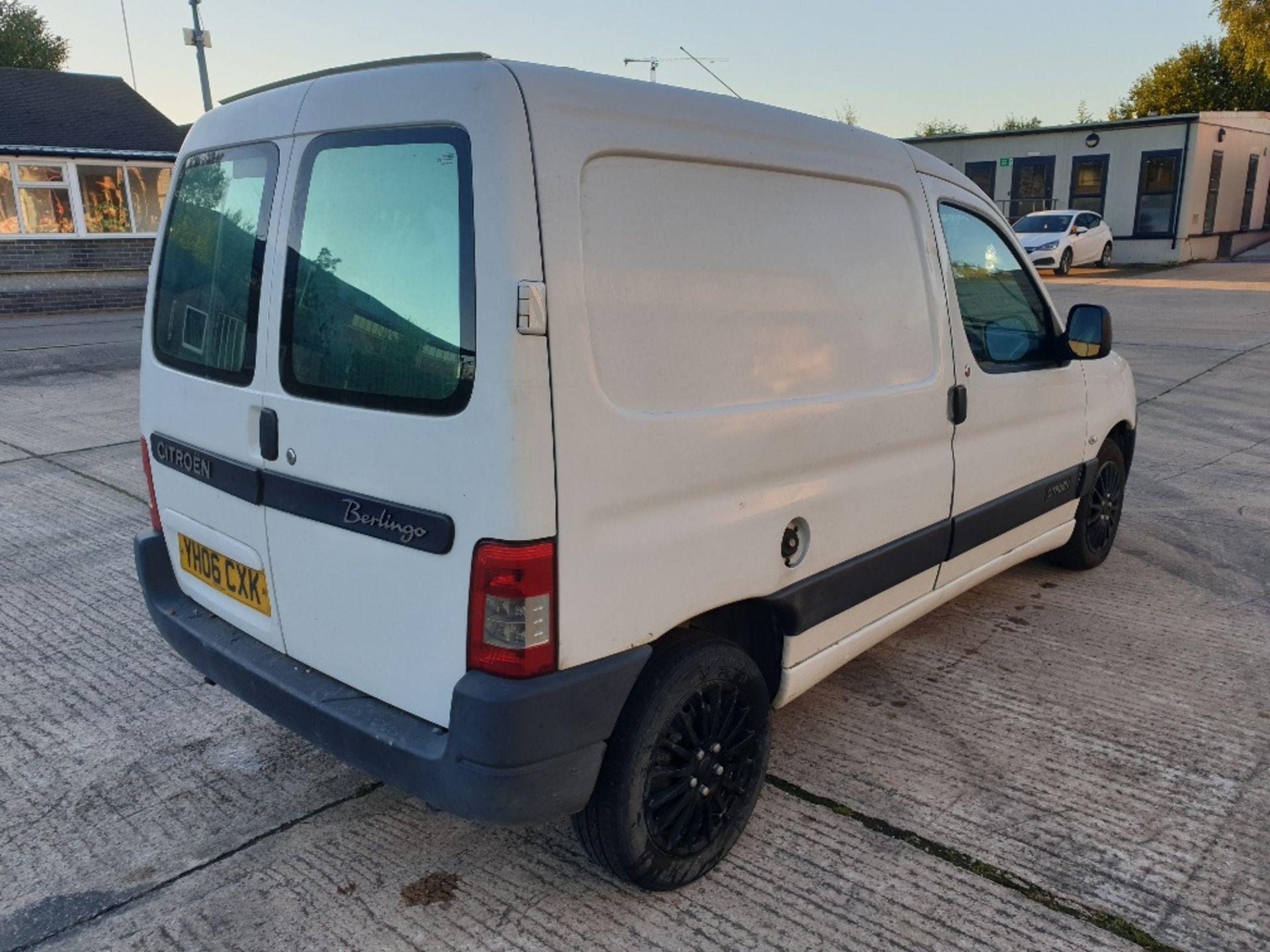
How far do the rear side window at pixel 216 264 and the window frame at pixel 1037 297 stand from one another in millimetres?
2115

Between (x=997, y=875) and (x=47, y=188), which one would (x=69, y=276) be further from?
(x=997, y=875)

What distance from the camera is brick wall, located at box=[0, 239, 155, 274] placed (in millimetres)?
19547

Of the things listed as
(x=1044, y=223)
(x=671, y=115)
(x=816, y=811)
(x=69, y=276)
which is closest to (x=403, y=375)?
(x=671, y=115)

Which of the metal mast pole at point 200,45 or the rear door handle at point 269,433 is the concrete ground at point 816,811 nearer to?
the rear door handle at point 269,433

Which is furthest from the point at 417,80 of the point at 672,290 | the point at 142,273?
the point at 142,273

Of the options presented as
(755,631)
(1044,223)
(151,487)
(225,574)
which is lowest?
(755,631)

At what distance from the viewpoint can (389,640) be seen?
2.29m

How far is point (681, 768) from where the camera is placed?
2.50 meters

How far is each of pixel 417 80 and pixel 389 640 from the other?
1.27 meters

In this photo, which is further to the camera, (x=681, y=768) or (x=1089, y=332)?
(x=1089, y=332)

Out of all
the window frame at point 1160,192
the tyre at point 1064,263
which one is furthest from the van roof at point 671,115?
the window frame at point 1160,192

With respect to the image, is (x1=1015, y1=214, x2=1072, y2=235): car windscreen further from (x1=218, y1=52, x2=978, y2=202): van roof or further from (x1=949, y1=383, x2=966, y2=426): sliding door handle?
(x1=218, y1=52, x2=978, y2=202): van roof

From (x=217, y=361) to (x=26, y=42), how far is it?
49.7 metres

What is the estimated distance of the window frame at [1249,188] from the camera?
91.6 ft
